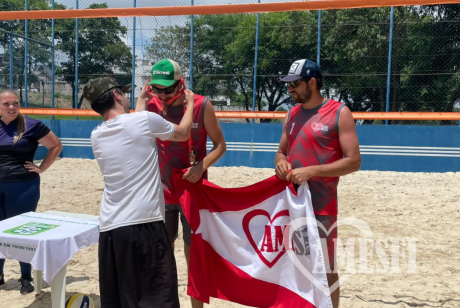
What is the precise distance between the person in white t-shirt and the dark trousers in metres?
1.87

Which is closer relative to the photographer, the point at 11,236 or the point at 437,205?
the point at 11,236

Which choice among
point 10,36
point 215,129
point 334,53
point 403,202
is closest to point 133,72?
point 10,36

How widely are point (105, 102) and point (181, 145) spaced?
0.81m

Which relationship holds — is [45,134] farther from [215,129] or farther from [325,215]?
[325,215]

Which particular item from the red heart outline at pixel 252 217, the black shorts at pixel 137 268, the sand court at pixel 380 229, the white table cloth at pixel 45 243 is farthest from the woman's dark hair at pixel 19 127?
the red heart outline at pixel 252 217

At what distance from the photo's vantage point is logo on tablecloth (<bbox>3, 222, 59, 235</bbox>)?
306 cm

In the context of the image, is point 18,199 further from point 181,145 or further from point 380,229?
point 380,229

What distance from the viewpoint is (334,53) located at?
39.5ft

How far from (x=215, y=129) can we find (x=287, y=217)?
2.57ft

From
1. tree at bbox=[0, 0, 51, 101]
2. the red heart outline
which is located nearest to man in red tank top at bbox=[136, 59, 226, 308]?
the red heart outline

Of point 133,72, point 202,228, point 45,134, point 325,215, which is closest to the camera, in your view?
point 325,215

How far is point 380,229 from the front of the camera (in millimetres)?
5660

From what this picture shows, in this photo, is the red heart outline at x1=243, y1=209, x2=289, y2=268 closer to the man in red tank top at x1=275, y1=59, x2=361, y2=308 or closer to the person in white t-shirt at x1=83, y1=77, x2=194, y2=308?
the man in red tank top at x1=275, y1=59, x2=361, y2=308

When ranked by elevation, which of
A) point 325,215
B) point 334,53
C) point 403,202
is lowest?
point 403,202
